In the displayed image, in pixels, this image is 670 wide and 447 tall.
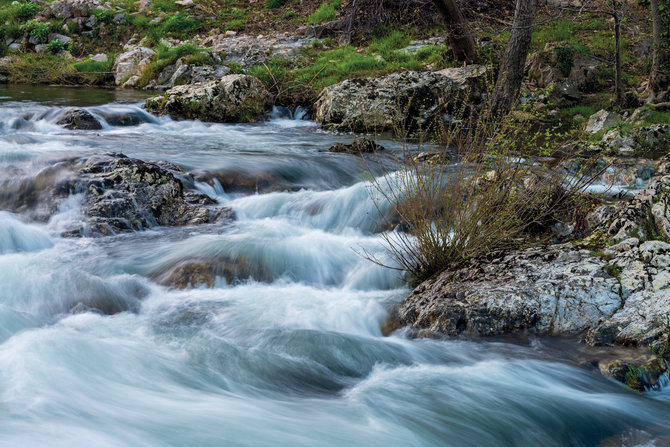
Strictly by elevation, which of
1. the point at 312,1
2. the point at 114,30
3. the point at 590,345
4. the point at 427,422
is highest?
the point at 312,1

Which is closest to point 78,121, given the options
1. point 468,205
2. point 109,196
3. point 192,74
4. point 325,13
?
point 192,74

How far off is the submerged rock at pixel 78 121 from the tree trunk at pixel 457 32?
8.05 metres

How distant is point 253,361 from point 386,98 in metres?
8.63

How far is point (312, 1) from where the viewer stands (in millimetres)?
20344

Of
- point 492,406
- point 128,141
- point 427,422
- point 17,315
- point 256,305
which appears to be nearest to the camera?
point 427,422

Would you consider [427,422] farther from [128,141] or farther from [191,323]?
[128,141]

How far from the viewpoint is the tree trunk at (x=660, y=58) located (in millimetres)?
10789

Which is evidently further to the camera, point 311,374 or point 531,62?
point 531,62

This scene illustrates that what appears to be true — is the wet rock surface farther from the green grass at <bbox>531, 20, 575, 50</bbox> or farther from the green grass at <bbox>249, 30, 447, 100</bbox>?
the green grass at <bbox>531, 20, 575, 50</bbox>

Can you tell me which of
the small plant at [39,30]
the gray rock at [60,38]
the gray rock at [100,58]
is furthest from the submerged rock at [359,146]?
the small plant at [39,30]

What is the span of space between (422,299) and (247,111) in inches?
367

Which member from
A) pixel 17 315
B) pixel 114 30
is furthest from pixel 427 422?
pixel 114 30

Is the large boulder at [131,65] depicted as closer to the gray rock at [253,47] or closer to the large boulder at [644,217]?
the gray rock at [253,47]

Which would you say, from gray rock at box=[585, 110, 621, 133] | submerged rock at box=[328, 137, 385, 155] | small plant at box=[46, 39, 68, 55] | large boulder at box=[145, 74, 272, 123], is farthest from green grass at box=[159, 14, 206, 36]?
gray rock at box=[585, 110, 621, 133]
